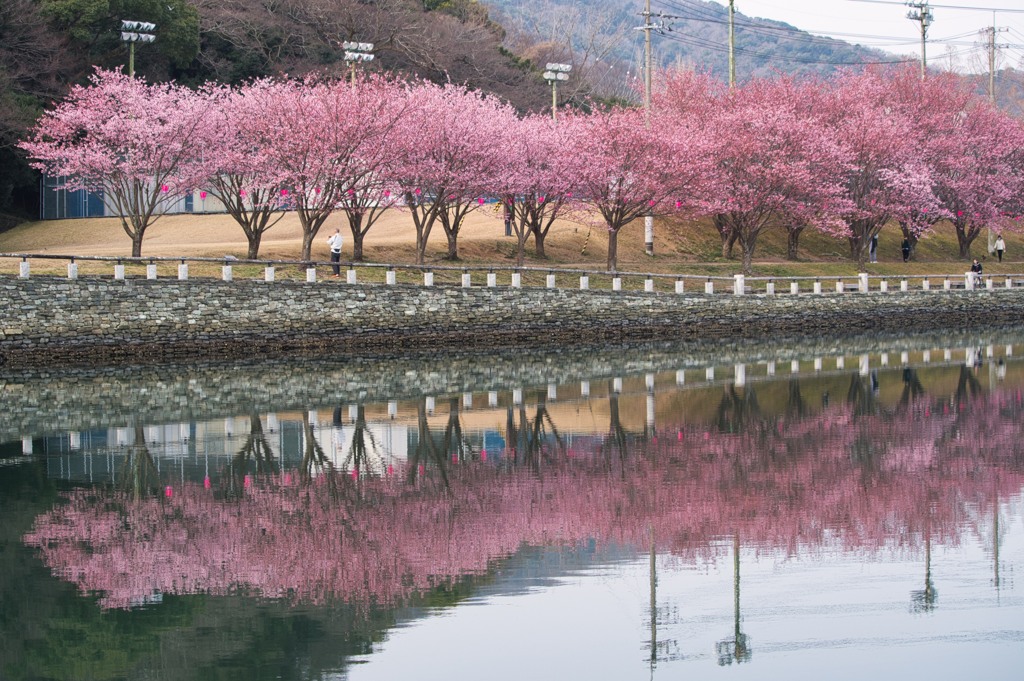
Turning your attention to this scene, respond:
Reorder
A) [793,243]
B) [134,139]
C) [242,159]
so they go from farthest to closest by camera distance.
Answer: [793,243]
[242,159]
[134,139]

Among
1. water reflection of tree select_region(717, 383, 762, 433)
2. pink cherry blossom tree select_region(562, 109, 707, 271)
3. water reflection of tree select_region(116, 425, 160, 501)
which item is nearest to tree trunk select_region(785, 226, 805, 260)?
pink cherry blossom tree select_region(562, 109, 707, 271)

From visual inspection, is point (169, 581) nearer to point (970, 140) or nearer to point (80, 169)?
point (80, 169)

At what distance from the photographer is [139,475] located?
827 inches

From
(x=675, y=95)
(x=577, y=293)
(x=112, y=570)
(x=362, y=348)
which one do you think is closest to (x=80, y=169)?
(x=362, y=348)

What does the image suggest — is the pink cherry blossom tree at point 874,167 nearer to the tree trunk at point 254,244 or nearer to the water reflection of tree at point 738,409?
the tree trunk at point 254,244

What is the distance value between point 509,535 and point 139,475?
7153 millimetres

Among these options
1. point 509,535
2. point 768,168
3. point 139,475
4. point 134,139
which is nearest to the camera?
point 509,535

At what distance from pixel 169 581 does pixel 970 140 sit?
59.3 meters

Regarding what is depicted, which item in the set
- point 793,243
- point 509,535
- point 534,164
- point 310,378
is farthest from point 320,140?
point 509,535

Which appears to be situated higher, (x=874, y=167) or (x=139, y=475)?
(x=874, y=167)

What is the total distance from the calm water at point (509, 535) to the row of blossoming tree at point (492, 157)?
17.9 m

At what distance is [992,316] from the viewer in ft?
189

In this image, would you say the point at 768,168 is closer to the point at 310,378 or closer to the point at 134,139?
the point at 134,139

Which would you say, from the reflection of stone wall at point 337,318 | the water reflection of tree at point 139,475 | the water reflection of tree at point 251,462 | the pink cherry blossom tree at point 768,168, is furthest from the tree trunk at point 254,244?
the water reflection of tree at point 139,475
